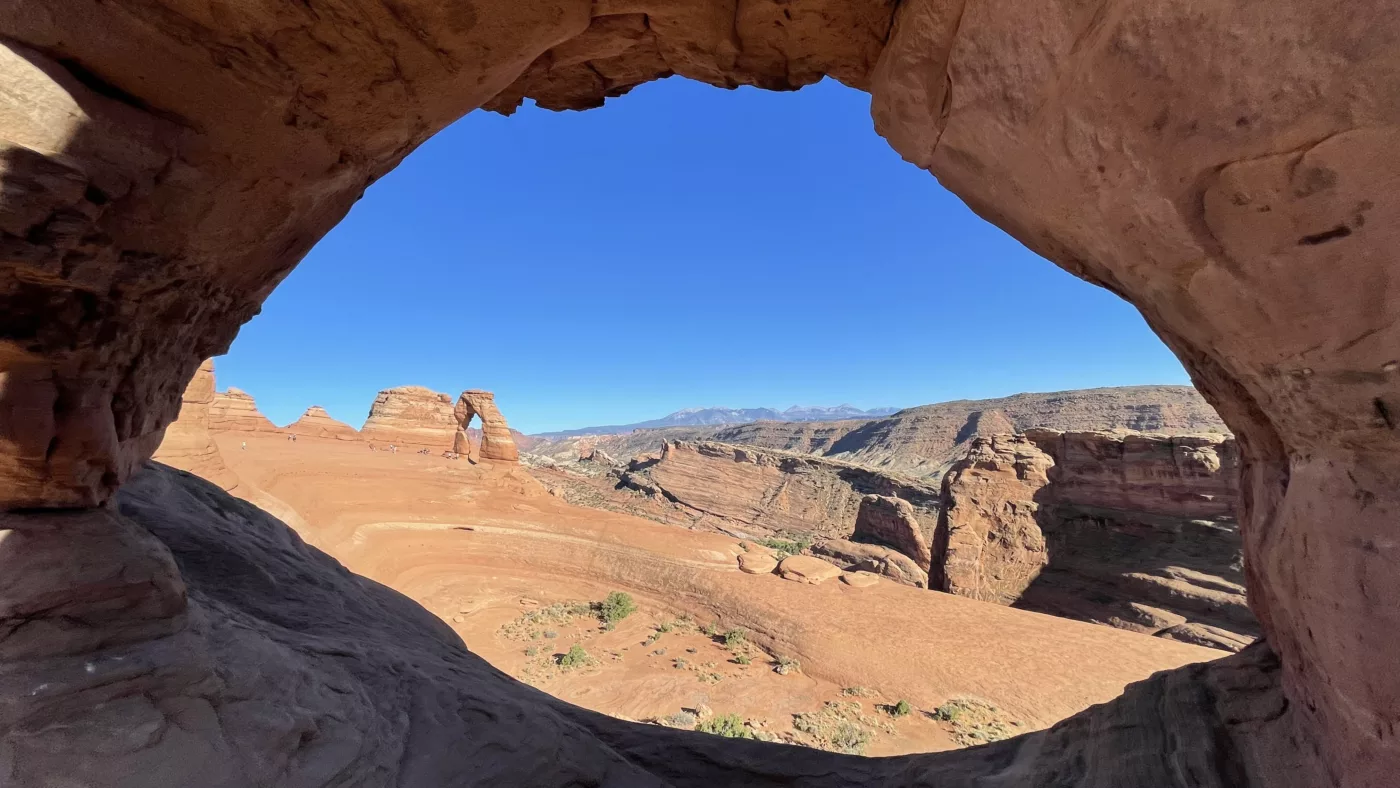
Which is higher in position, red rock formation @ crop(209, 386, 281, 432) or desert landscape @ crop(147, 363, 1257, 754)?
red rock formation @ crop(209, 386, 281, 432)

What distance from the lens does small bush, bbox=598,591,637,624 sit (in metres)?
14.3

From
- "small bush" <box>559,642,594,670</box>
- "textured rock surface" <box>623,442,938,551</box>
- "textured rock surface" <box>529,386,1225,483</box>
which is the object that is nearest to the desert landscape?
"small bush" <box>559,642,594,670</box>

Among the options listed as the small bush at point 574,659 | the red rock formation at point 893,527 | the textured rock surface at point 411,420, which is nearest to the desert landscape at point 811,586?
the small bush at point 574,659

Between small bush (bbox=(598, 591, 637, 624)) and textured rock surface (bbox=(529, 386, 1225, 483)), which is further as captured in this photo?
textured rock surface (bbox=(529, 386, 1225, 483))

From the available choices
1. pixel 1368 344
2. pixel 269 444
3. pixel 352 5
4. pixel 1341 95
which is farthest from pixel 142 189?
pixel 269 444

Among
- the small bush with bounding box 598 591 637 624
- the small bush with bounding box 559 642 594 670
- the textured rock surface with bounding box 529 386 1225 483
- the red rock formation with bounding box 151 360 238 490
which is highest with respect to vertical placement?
the textured rock surface with bounding box 529 386 1225 483

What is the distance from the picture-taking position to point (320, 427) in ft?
111

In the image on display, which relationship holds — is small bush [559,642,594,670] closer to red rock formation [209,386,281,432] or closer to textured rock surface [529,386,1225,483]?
red rock formation [209,386,281,432]

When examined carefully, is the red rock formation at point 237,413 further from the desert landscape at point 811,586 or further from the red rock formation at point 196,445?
the red rock formation at point 196,445

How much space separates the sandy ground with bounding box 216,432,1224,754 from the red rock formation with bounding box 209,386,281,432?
10759mm

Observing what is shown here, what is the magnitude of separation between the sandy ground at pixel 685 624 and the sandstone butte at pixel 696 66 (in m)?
7.23

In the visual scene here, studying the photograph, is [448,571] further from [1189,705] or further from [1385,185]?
[1385,185]

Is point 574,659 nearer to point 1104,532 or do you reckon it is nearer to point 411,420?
point 1104,532

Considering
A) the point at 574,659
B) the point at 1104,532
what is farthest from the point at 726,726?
the point at 1104,532
